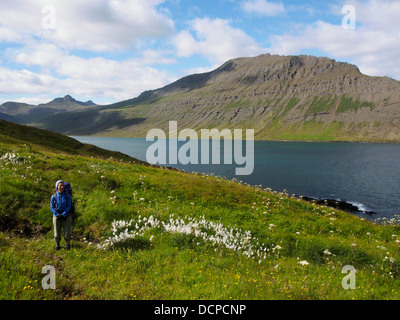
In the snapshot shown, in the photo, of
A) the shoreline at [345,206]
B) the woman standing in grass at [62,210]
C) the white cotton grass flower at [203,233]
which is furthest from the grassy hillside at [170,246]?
the shoreline at [345,206]

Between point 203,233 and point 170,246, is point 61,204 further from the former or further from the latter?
point 203,233

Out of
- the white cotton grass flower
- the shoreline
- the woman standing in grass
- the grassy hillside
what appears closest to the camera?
the grassy hillside

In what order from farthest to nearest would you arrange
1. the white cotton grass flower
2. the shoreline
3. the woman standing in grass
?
1. the shoreline
2. the white cotton grass flower
3. the woman standing in grass

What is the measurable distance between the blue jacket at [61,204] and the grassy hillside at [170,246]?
130 centimetres

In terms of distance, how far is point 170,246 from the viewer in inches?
418

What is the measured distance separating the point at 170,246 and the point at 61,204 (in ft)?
16.3

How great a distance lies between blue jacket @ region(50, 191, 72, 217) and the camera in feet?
34.5

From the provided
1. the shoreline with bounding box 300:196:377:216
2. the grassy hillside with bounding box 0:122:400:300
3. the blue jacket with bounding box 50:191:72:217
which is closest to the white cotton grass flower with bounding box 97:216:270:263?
the grassy hillside with bounding box 0:122:400:300

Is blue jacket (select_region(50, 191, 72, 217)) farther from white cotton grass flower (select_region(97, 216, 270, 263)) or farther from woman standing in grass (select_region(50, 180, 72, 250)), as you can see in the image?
white cotton grass flower (select_region(97, 216, 270, 263))

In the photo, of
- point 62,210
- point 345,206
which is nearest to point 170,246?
point 62,210

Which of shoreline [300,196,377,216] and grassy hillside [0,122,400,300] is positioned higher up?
grassy hillside [0,122,400,300]

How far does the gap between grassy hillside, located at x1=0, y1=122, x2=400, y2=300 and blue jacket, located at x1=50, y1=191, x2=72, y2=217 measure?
130cm

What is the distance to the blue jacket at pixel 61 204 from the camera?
34.5 ft
